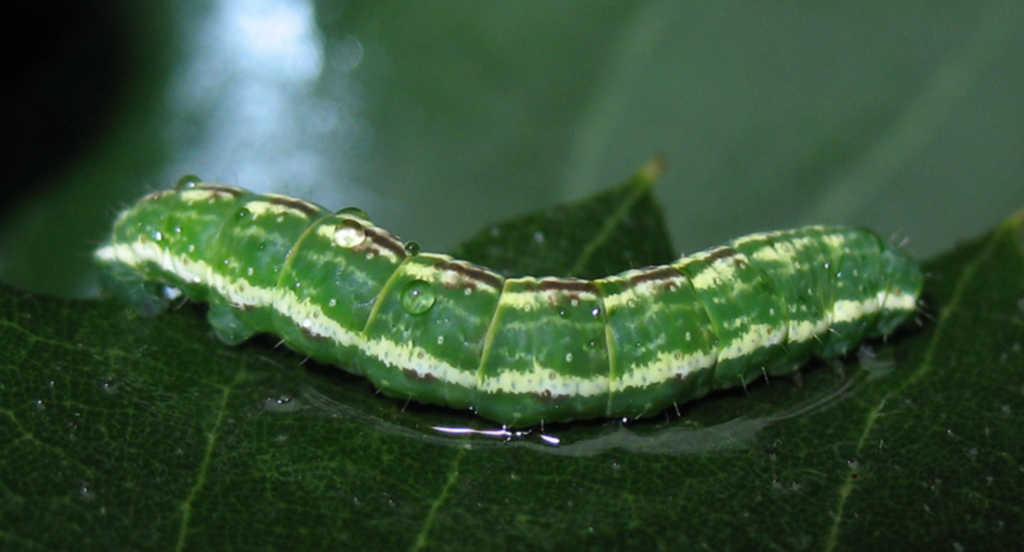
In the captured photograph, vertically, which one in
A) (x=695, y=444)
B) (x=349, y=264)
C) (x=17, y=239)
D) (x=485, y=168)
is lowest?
(x=695, y=444)

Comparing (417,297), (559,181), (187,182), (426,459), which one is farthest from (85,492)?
(559,181)

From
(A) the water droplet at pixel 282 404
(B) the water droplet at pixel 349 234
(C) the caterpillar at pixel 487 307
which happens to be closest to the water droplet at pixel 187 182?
(C) the caterpillar at pixel 487 307

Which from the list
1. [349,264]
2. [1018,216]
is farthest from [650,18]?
[349,264]

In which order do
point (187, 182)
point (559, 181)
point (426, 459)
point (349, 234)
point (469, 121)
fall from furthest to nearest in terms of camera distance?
point (469, 121)
point (559, 181)
point (187, 182)
point (349, 234)
point (426, 459)

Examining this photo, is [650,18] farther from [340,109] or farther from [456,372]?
[456,372]

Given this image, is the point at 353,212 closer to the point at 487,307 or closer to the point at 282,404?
the point at 487,307

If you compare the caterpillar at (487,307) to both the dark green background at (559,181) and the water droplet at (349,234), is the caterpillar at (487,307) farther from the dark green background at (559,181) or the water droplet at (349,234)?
the dark green background at (559,181)
